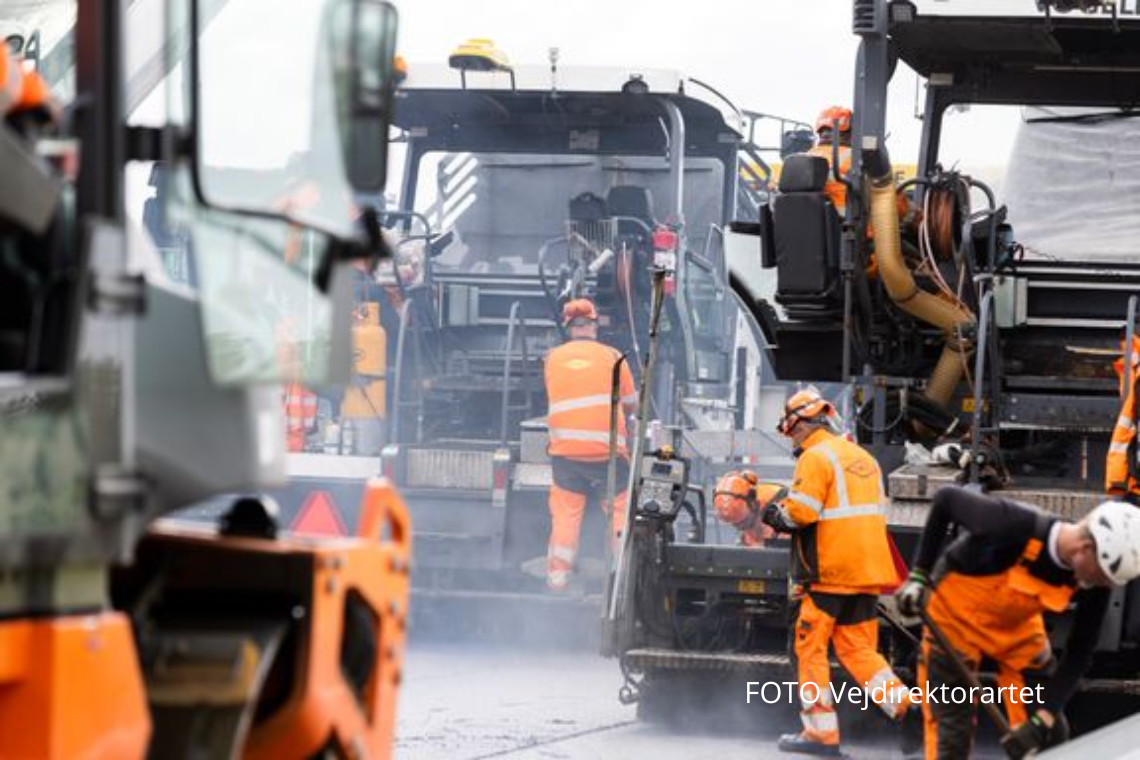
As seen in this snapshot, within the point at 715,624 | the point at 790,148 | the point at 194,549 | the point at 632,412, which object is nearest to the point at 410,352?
the point at 632,412

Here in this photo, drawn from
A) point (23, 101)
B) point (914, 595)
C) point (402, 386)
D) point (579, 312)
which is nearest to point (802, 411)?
point (914, 595)

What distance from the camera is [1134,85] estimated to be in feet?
35.8

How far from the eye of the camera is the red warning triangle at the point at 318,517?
1123 cm

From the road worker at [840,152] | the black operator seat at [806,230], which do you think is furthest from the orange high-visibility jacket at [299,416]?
the black operator seat at [806,230]

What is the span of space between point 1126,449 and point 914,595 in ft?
6.80

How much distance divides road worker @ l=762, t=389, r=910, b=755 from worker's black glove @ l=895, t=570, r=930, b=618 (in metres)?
2.13

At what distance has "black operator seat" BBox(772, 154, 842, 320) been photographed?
10.1m

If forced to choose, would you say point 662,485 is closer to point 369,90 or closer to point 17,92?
point 369,90

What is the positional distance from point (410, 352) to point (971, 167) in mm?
4161

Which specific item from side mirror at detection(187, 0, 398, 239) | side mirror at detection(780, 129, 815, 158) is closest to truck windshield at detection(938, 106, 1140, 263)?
side mirror at detection(780, 129, 815, 158)

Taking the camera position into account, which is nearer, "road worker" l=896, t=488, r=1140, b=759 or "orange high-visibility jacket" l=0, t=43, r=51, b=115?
"orange high-visibility jacket" l=0, t=43, r=51, b=115

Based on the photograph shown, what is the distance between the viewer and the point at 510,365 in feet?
45.9

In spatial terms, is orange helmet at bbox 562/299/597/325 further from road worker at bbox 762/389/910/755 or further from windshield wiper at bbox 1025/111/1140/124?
road worker at bbox 762/389/910/755

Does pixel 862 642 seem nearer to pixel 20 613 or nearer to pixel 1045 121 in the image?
pixel 1045 121
